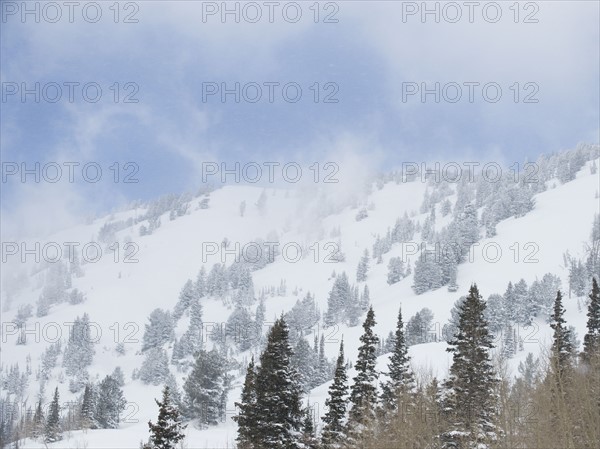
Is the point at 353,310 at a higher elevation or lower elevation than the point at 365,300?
lower

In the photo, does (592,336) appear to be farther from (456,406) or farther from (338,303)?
(338,303)

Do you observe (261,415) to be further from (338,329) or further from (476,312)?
(338,329)

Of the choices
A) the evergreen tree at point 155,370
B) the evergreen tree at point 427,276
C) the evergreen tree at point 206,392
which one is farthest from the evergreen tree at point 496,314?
the evergreen tree at point 155,370

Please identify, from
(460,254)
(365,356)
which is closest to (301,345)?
(365,356)

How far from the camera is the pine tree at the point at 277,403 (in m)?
27.0

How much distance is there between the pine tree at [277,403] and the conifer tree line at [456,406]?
44 mm

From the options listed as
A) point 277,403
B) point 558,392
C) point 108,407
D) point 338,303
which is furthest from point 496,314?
point 277,403

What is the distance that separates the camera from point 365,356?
4219 cm

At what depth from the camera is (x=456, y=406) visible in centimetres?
3522

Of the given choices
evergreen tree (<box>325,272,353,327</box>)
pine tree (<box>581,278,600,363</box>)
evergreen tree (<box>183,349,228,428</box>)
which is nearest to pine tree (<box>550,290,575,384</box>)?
pine tree (<box>581,278,600,363</box>)

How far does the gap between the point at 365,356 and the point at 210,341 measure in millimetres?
154823

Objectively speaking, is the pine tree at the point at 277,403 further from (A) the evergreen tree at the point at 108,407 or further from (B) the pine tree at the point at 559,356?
(A) the evergreen tree at the point at 108,407

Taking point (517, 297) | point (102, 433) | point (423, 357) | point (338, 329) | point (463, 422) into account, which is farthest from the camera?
point (338, 329)

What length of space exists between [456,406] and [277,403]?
13112 millimetres
